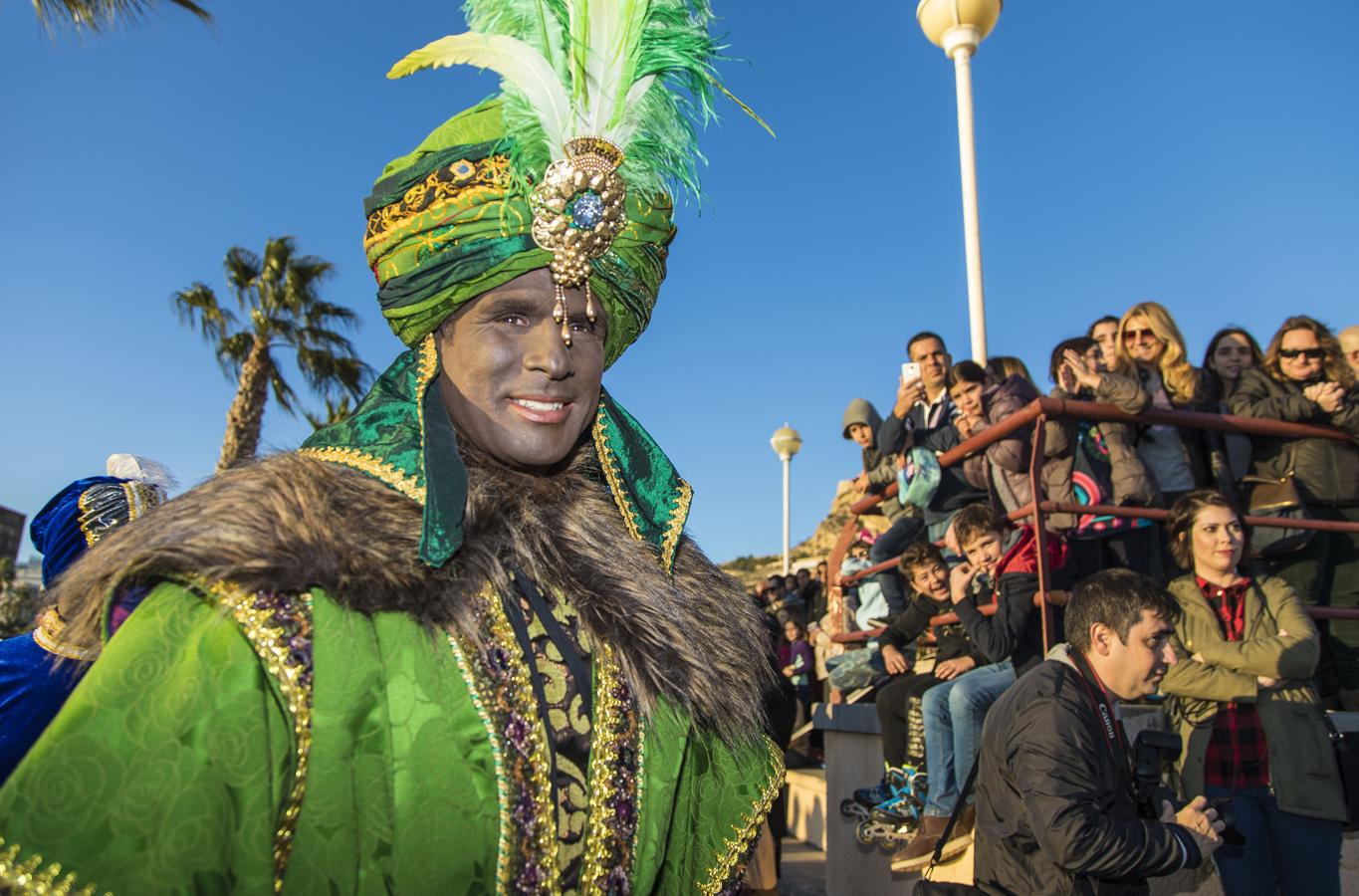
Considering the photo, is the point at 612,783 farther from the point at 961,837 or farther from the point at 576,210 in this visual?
the point at 961,837

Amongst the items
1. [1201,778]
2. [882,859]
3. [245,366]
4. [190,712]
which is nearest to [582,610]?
[190,712]

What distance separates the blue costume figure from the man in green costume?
128cm

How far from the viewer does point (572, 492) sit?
78.7 inches

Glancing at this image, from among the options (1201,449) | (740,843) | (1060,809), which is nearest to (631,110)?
(740,843)

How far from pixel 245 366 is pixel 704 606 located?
14906 mm

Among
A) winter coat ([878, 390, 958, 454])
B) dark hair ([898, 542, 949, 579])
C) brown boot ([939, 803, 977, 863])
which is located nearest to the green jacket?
brown boot ([939, 803, 977, 863])

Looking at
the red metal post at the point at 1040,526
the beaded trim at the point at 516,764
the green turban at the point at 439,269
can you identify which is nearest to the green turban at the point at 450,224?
the green turban at the point at 439,269

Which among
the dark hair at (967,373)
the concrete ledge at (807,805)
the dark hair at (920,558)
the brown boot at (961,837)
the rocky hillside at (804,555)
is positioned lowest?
the concrete ledge at (807,805)

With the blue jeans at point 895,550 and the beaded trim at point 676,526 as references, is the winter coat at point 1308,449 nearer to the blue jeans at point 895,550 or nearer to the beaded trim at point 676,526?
the blue jeans at point 895,550

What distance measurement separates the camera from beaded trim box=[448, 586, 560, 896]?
5.01 ft

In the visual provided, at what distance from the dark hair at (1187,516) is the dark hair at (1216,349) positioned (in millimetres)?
1478

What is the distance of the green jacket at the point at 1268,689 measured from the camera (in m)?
3.68

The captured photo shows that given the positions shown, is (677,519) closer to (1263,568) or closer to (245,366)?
(1263,568)

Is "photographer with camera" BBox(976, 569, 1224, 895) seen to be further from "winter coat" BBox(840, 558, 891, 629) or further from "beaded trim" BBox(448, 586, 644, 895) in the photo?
"winter coat" BBox(840, 558, 891, 629)
